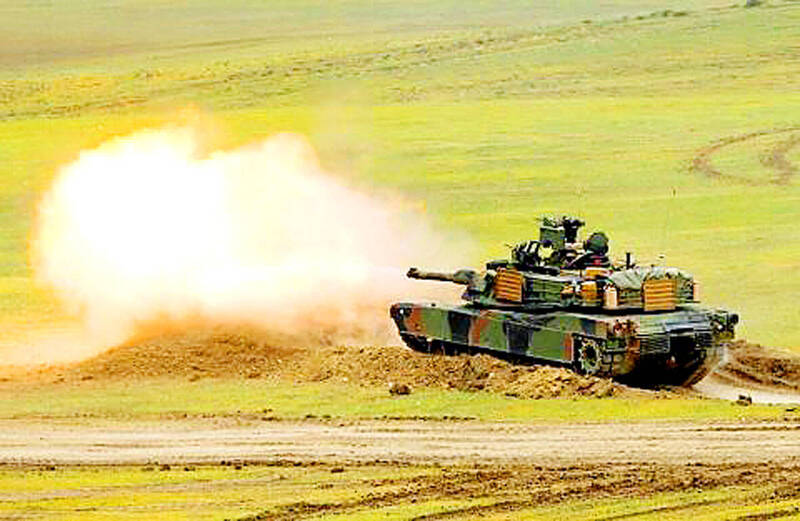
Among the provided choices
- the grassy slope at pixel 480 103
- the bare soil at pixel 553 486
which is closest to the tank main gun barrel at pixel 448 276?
the grassy slope at pixel 480 103

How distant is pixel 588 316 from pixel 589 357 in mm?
627

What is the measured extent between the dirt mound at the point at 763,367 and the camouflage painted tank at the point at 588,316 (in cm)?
105

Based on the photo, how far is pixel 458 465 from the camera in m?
28.2

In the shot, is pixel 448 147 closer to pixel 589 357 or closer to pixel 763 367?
pixel 763 367

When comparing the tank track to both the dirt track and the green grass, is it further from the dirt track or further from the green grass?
the dirt track

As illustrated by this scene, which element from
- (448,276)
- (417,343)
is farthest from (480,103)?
(448,276)

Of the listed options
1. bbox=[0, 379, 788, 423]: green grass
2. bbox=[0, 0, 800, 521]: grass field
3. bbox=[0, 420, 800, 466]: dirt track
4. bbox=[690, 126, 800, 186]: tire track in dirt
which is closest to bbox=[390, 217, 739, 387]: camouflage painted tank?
bbox=[0, 379, 788, 423]: green grass

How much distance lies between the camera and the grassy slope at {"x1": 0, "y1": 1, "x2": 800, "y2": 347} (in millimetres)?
57406

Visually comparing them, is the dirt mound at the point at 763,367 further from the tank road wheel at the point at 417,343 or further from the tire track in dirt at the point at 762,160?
the tire track in dirt at the point at 762,160

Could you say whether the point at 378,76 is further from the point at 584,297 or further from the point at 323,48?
the point at 584,297

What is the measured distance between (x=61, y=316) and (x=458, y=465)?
60.9ft

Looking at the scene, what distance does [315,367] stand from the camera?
1433 inches

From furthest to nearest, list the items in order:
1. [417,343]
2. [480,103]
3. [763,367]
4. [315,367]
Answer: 1. [480,103]
2. [417,343]
3. [315,367]
4. [763,367]

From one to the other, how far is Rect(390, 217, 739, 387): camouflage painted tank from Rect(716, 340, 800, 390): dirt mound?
1048 mm
